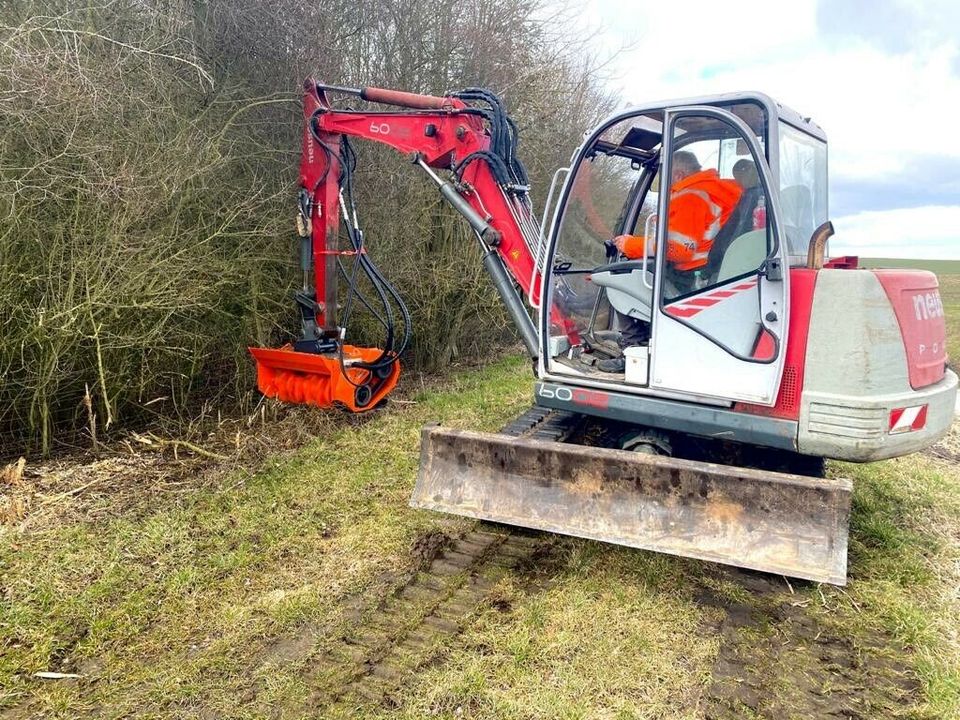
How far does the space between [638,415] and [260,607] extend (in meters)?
2.10

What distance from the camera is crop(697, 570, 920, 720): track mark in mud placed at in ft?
8.21

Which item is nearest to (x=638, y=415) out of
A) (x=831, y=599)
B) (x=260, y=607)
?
(x=831, y=599)

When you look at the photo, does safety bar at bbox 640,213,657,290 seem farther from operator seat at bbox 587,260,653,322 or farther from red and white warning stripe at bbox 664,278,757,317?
red and white warning stripe at bbox 664,278,757,317

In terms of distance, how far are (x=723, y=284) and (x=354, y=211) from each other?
120 inches

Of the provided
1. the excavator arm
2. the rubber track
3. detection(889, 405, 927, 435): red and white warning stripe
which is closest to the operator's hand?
the excavator arm

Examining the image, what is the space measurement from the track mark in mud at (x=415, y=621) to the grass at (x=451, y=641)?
0.07 metres

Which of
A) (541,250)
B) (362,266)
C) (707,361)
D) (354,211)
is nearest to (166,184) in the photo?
(354,211)

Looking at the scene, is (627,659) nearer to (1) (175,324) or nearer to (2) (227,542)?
(2) (227,542)

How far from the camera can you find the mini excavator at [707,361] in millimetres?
3145

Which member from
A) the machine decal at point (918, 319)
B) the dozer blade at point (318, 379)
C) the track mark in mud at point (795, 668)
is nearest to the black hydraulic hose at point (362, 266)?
the dozer blade at point (318, 379)

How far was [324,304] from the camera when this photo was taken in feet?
18.0

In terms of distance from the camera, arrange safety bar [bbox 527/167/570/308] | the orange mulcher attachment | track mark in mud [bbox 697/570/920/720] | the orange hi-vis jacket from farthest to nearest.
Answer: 1. the orange mulcher attachment
2. safety bar [bbox 527/167/570/308]
3. the orange hi-vis jacket
4. track mark in mud [bbox 697/570/920/720]

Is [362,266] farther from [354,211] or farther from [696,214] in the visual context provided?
[696,214]

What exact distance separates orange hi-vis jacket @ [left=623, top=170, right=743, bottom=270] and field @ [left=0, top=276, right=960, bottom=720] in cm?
156
